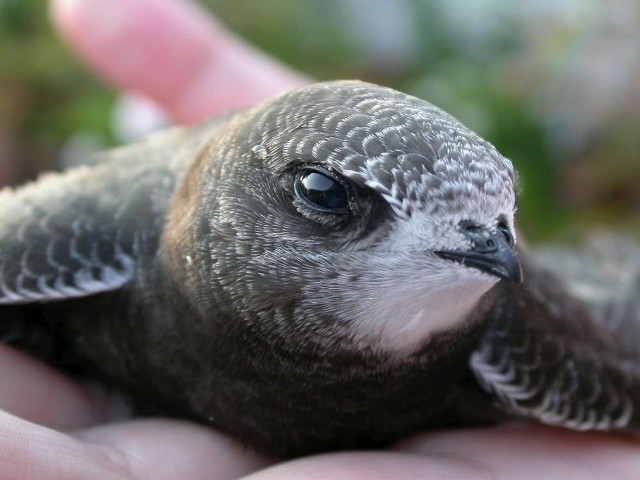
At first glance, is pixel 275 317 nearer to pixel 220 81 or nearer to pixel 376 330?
pixel 376 330

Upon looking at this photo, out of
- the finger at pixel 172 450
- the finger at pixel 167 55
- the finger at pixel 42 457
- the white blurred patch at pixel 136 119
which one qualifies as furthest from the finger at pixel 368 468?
the white blurred patch at pixel 136 119

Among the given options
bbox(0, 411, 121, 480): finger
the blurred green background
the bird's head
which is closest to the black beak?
the bird's head

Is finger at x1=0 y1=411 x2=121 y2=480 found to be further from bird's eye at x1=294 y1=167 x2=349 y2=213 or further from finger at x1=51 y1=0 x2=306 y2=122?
finger at x1=51 y1=0 x2=306 y2=122

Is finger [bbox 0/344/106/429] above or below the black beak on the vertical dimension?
above

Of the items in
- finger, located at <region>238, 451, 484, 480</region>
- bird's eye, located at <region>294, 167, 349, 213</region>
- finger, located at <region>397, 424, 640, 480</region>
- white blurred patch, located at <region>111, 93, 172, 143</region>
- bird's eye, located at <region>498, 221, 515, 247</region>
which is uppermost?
white blurred patch, located at <region>111, 93, 172, 143</region>

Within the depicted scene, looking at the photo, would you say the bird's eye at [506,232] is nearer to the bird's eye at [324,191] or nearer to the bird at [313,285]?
the bird at [313,285]

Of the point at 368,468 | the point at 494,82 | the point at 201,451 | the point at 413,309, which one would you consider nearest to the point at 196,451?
the point at 201,451

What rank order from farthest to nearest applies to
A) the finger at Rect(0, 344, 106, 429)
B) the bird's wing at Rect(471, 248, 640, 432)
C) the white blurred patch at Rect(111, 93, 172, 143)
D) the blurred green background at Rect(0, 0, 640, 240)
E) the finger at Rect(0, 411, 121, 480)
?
the blurred green background at Rect(0, 0, 640, 240), the white blurred patch at Rect(111, 93, 172, 143), the bird's wing at Rect(471, 248, 640, 432), the finger at Rect(0, 344, 106, 429), the finger at Rect(0, 411, 121, 480)
